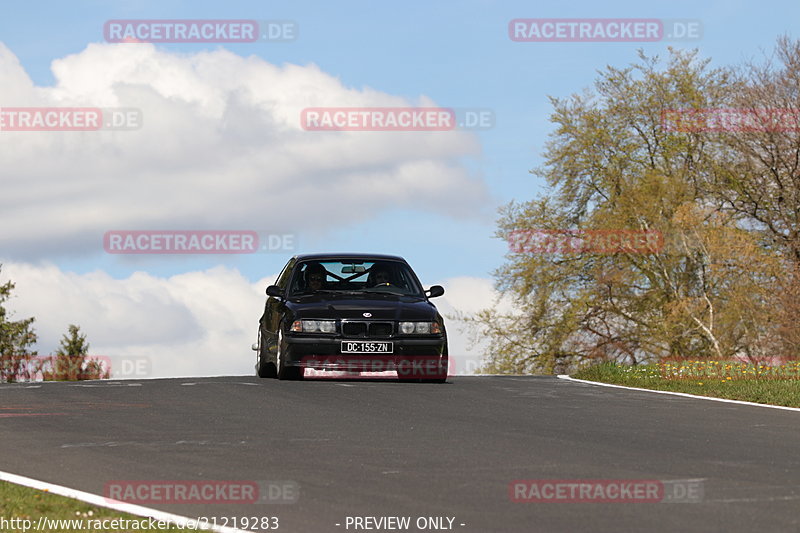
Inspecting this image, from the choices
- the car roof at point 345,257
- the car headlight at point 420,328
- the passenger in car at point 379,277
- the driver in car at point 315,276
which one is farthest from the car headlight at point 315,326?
the car roof at point 345,257

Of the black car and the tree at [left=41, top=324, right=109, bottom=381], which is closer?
the black car

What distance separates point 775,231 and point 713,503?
38999 mm

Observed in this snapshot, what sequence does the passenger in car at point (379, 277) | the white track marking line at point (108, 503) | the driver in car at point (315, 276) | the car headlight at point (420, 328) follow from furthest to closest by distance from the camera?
1. the passenger in car at point (379, 277)
2. the driver in car at point (315, 276)
3. the car headlight at point (420, 328)
4. the white track marking line at point (108, 503)

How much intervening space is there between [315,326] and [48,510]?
10262 mm

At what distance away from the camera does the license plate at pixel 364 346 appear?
18.0 meters

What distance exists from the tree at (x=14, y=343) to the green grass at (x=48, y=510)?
214ft

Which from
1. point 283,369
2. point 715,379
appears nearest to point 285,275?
point 283,369

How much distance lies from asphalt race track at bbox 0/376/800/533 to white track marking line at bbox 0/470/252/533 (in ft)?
0.61

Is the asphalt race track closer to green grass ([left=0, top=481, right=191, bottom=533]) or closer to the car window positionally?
green grass ([left=0, top=481, right=191, bottom=533])

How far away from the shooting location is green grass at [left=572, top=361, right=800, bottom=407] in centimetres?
1689

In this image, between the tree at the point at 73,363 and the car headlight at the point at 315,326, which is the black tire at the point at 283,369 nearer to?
the car headlight at the point at 315,326

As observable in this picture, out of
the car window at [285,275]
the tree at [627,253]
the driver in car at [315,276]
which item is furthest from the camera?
the tree at [627,253]

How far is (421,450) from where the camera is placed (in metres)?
10.3

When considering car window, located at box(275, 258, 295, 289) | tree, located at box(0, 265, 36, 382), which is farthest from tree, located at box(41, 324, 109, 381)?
car window, located at box(275, 258, 295, 289)
